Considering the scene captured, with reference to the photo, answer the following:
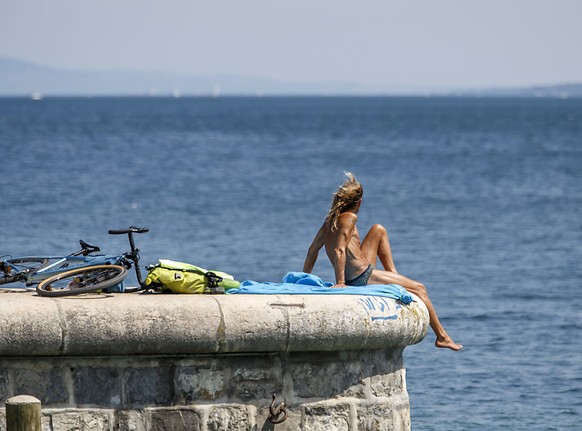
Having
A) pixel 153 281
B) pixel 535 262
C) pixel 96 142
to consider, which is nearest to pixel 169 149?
pixel 96 142

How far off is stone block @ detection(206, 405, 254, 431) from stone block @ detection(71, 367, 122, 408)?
568mm

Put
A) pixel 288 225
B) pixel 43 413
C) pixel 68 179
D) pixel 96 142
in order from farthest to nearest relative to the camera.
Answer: pixel 96 142 < pixel 68 179 < pixel 288 225 < pixel 43 413

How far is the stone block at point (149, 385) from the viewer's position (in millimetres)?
7352

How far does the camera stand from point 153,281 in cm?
798

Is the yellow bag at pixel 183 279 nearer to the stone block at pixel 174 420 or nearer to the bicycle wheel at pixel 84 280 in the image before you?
the bicycle wheel at pixel 84 280

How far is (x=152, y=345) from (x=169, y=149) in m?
55.7

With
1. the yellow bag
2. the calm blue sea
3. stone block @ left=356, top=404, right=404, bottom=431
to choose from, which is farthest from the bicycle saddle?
the calm blue sea

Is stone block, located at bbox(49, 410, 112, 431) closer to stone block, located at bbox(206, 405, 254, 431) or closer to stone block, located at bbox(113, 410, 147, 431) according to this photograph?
stone block, located at bbox(113, 410, 147, 431)

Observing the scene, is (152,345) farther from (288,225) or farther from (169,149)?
(169,149)

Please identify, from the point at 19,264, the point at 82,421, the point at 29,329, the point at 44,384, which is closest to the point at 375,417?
the point at 82,421

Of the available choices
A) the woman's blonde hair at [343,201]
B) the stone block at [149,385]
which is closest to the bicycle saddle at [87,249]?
the woman's blonde hair at [343,201]

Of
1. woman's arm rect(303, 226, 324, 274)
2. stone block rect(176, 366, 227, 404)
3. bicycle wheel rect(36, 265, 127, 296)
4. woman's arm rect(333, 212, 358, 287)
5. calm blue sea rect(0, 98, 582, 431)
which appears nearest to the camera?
stone block rect(176, 366, 227, 404)

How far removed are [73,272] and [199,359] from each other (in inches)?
53.5

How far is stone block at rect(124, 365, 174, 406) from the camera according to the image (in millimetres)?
7352
